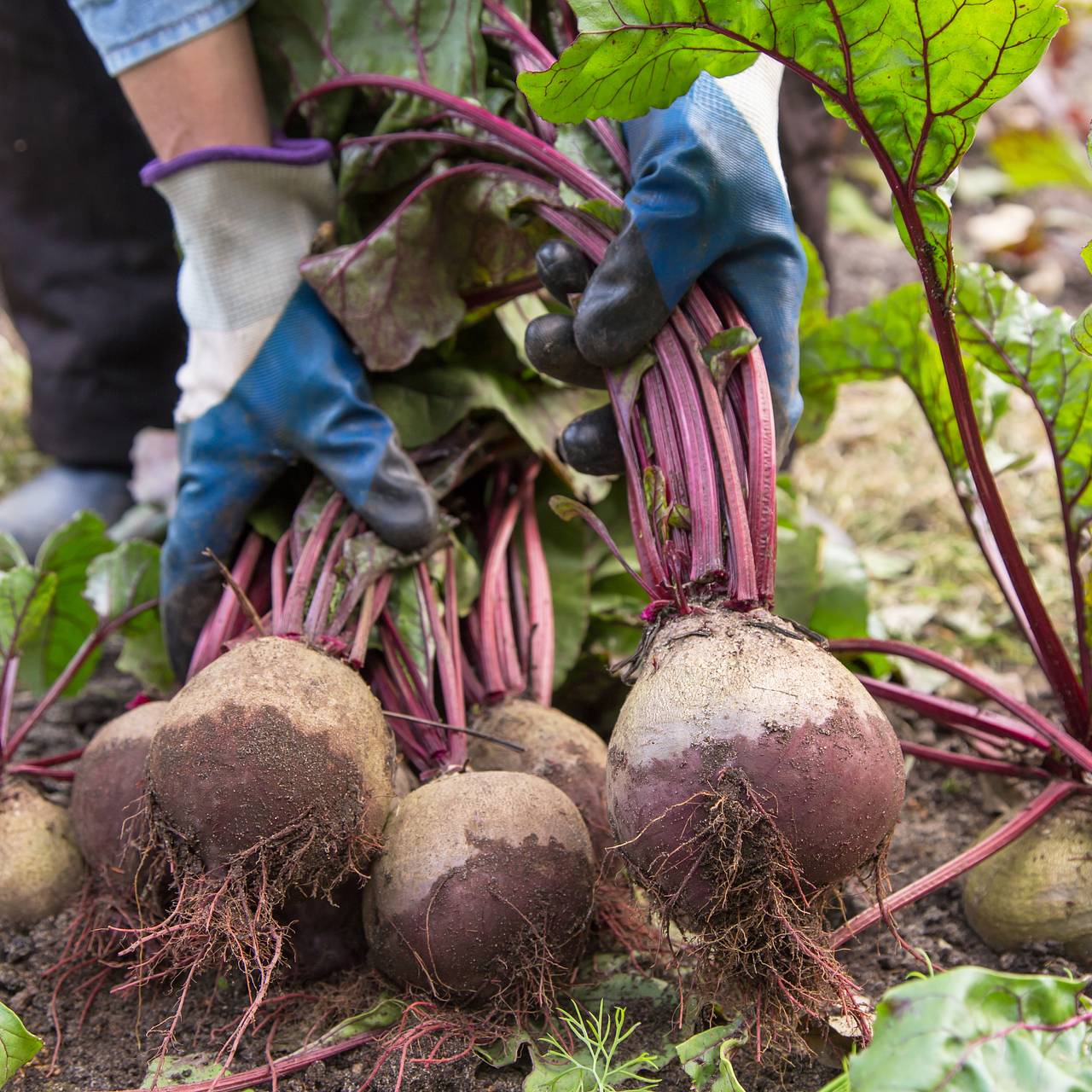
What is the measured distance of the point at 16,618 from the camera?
2.31 m

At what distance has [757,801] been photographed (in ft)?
4.73

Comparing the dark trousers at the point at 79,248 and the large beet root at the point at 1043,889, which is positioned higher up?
the dark trousers at the point at 79,248

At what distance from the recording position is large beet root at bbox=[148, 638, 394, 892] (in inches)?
63.9

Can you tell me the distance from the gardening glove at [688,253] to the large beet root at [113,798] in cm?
95

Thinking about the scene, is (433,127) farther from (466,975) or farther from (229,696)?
(466,975)

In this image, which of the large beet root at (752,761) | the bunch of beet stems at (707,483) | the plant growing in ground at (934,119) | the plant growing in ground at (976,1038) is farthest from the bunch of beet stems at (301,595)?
the plant growing in ground at (976,1038)

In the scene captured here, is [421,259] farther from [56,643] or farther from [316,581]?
[56,643]

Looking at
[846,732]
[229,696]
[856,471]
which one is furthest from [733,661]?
[856,471]

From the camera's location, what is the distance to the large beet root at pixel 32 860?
1959 millimetres

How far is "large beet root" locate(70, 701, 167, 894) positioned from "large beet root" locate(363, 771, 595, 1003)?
0.45 m

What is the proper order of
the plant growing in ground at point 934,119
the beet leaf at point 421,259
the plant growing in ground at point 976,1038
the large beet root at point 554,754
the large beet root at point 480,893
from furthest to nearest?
the beet leaf at point 421,259, the large beet root at point 554,754, the large beet root at point 480,893, the plant growing in ground at point 934,119, the plant growing in ground at point 976,1038

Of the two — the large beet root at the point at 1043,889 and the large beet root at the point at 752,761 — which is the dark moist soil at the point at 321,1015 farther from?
the large beet root at the point at 752,761

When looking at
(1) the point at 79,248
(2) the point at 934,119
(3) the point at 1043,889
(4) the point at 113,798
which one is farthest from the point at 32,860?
(1) the point at 79,248

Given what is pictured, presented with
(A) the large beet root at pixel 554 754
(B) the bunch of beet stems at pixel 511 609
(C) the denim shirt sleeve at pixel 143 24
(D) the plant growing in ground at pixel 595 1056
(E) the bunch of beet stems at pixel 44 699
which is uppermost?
(C) the denim shirt sleeve at pixel 143 24
